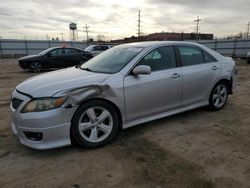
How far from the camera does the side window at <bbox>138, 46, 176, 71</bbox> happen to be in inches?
158

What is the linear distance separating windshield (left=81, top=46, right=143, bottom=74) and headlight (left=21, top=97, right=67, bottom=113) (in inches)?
39.2

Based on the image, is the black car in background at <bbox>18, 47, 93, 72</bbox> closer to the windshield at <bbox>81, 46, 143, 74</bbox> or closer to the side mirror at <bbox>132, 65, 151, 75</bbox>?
the windshield at <bbox>81, 46, 143, 74</bbox>

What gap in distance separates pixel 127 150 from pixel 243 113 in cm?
294

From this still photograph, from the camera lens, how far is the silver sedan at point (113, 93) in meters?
3.12

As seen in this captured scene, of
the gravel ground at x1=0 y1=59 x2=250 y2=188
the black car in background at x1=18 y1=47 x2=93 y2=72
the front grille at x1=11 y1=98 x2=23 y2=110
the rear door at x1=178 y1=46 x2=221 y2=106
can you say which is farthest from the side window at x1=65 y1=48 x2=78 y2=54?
the front grille at x1=11 y1=98 x2=23 y2=110

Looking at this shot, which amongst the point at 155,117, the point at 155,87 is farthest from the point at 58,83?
the point at 155,117

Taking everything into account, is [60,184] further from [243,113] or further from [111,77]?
[243,113]

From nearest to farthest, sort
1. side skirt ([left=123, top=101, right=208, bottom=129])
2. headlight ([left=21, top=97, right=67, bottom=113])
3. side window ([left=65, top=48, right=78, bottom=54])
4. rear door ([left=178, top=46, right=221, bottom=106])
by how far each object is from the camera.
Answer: headlight ([left=21, top=97, right=67, bottom=113]) → side skirt ([left=123, top=101, right=208, bottom=129]) → rear door ([left=178, top=46, right=221, bottom=106]) → side window ([left=65, top=48, right=78, bottom=54])

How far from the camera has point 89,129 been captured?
11.2 ft

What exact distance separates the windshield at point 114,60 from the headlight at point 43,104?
3.27ft

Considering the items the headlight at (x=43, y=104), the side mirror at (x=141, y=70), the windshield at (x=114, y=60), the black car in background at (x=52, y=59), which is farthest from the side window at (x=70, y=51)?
the headlight at (x=43, y=104)

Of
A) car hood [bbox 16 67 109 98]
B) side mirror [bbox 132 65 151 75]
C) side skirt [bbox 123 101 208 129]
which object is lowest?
side skirt [bbox 123 101 208 129]

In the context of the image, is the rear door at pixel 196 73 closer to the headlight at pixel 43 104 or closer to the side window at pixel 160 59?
the side window at pixel 160 59

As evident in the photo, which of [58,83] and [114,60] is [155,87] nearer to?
[114,60]
